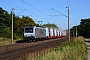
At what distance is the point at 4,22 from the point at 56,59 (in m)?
88.0

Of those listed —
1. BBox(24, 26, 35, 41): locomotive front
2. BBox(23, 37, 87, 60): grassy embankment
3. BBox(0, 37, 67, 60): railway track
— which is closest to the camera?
BBox(23, 37, 87, 60): grassy embankment

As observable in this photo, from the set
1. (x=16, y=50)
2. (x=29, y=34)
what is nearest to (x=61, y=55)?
(x=16, y=50)

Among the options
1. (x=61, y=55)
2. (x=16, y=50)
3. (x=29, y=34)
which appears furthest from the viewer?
(x=29, y=34)

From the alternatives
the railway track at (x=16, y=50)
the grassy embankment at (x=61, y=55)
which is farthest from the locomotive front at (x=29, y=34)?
the grassy embankment at (x=61, y=55)

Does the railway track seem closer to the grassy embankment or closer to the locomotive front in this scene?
the grassy embankment

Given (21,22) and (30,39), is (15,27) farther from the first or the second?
(30,39)

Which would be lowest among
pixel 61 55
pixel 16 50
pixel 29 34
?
pixel 16 50

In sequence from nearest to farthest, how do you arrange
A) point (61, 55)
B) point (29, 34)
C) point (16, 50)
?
point (61, 55) < point (16, 50) < point (29, 34)

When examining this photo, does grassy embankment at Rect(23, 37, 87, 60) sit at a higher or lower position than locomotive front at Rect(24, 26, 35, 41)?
lower

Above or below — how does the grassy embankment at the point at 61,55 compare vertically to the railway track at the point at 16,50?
above

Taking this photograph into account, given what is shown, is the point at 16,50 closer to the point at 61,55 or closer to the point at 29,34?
the point at 61,55

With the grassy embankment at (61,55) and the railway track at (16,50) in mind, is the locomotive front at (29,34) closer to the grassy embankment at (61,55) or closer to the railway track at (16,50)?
the railway track at (16,50)

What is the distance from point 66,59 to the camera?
13.1 m

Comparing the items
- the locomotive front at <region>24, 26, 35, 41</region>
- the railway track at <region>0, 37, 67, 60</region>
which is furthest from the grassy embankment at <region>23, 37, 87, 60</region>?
the locomotive front at <region>24, 26, 35, 41</region>
